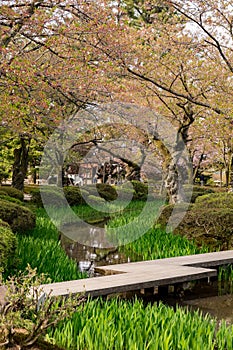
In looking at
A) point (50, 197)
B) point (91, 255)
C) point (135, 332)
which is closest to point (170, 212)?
point (91, 255)

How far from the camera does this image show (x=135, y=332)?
161 inches

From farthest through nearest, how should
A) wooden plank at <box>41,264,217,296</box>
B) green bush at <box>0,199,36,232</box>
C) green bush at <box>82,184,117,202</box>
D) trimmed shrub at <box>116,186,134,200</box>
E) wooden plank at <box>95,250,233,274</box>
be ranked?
trimmed shrub at <box>116,186,134,200</box> < green bush at <box>82,184,117,202</box> < green bush at <box>0,199,36,232</box> < wooden plank at <box>95,250,233,274</box> < wooden plank at <box>41,264,217,296</box>

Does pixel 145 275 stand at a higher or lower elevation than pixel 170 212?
lower

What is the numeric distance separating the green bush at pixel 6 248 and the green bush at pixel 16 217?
2673mm

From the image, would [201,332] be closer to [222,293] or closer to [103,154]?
[222,293]

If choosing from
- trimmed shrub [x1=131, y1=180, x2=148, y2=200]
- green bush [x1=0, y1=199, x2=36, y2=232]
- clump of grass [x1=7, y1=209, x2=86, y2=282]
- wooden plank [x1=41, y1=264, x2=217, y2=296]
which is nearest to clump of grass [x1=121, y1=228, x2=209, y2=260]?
wooden plank [x1=41, y1=264, x2=217, y2=296]

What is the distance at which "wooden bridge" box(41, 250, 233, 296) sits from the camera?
5.82 m

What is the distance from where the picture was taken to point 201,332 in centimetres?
424

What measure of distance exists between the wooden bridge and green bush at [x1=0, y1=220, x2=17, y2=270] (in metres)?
0.88

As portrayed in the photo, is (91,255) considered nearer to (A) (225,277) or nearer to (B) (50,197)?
(A) (225,277)

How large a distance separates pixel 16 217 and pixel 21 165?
9.11 m

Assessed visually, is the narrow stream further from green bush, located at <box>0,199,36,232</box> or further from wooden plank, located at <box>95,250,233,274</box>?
green bush, located at <box>0,199,36,232</box>

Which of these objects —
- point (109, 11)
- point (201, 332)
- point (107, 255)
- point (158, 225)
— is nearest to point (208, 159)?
point (158, 225)

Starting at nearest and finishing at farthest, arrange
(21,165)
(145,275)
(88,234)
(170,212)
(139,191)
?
(145,275), (170,212), (88,234), (21,165), (139,191)
